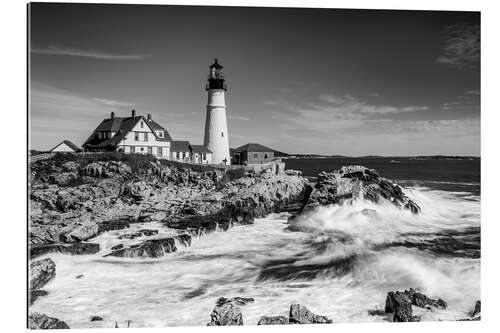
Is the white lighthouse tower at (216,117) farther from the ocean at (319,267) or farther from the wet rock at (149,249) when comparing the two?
the wet rock at (149,249)

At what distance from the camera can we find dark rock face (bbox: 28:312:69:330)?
14.1ft

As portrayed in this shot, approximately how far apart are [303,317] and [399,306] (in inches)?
44.4

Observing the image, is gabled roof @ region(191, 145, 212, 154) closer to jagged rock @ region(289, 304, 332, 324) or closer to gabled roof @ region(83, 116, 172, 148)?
gabled roof @ region(83, 116, 172, 148)

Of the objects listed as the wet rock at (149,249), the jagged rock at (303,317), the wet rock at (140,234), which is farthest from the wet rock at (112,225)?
the jagged rock at (303,317)

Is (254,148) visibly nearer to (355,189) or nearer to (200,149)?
(200,149)

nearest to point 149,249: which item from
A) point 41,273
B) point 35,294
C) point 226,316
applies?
point 41,273

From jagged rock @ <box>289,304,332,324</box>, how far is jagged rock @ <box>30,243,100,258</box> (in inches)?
112

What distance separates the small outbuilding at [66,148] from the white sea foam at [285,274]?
4.48 ft

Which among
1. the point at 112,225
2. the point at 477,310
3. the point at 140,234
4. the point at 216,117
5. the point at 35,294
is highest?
the point at 216,117

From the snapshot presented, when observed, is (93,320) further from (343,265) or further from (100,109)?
(343,265)

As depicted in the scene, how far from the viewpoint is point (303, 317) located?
452cm

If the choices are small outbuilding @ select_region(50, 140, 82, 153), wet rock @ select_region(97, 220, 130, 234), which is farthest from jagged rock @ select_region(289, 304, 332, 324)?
small outbuilding @ select_region(50, 140, 82, 153)

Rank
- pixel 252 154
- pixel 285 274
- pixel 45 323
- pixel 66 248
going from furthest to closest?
pixel 252 154, pixel 66 248, pixel 285 274, pixel 45 323

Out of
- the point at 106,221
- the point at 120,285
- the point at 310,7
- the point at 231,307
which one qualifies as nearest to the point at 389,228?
the point at 231,307
